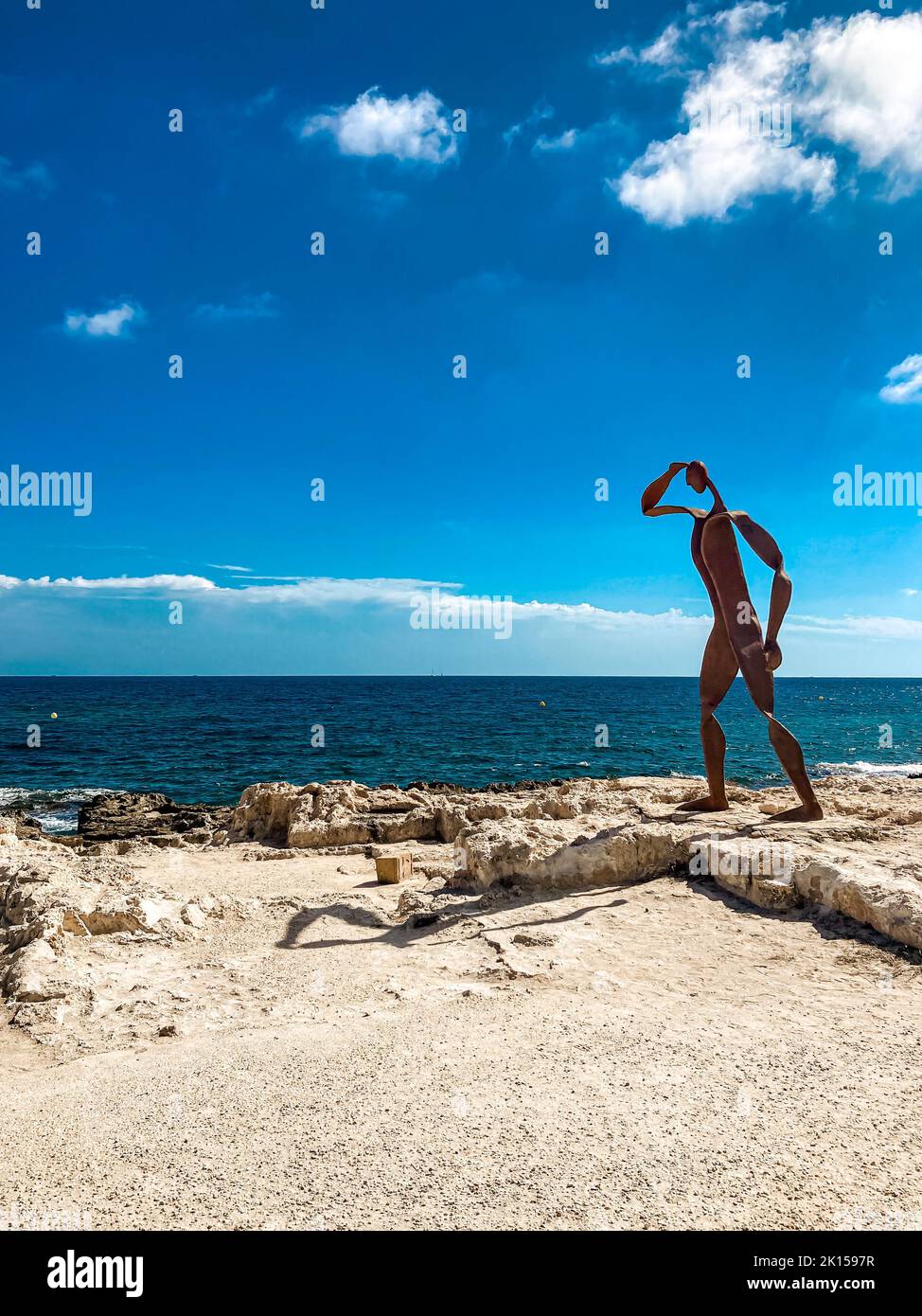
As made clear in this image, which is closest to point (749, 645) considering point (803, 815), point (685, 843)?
point (803, 815)

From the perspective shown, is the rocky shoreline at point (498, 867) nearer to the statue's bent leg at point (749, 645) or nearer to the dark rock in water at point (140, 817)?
the statue's bent leg at point (749, 645)

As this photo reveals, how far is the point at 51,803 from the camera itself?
73.8ft

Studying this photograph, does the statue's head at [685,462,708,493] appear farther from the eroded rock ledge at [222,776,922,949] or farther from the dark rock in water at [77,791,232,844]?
the dark rock in water at [77,791,232,844]

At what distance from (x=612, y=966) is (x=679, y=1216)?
306cm

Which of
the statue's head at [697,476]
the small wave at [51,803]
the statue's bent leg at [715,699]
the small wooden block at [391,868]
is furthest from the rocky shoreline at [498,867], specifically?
the small wave at [51,803]

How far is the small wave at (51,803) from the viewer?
19484 millimetres

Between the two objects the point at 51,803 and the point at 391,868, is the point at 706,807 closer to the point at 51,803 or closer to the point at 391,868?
the point at 391,868

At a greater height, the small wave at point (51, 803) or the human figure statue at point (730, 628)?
the human figure statue at point (730, 628)

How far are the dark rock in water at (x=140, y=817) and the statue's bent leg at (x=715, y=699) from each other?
11.0m

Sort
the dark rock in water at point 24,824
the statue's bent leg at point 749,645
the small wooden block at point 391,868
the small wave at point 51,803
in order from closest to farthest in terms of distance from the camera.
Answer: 1. the statue's bent leg at point 749,645
2. the small wooden block at point 391,868
3. the dark rock in water at point 24,824
4. the small wave at point 51,803

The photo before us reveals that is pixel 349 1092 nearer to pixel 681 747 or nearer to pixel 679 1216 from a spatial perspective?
pixel 679 1216

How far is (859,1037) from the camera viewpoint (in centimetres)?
475

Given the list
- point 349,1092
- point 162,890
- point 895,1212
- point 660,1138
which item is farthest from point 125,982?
point 895,1212

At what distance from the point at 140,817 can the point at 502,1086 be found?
55.4ft
